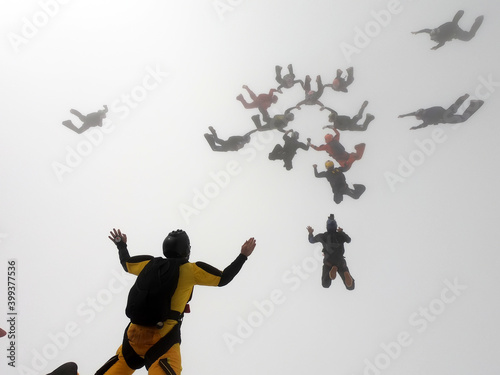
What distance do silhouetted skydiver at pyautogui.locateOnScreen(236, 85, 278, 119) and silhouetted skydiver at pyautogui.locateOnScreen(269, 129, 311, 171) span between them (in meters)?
1.00

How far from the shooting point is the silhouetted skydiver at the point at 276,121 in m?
10.4

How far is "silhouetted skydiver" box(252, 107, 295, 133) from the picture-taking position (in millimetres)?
10375

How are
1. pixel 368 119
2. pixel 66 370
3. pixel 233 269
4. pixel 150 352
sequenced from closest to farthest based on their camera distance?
pixel 66 370 < pixel 150 352 < pixel 233 269 < pixel 368 119

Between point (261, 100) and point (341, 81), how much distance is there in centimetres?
216

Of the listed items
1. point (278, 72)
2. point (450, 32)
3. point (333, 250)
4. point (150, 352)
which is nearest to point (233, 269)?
point (150, 352)

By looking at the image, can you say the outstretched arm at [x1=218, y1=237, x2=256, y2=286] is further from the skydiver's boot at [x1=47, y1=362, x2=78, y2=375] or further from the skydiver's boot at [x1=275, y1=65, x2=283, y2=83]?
the skydiver's boot at [x1=275, y1=65, x2=283, y2=83]

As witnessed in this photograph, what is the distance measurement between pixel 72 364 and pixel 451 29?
10661 millimetres

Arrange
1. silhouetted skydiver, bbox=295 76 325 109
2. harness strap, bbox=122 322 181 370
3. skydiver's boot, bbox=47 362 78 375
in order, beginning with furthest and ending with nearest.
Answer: silhouetted skydiver, bbox=295 76 325 109, harness strap, bbox=122 322 181 370, skydiver's boot, bbox=47 362 78 375

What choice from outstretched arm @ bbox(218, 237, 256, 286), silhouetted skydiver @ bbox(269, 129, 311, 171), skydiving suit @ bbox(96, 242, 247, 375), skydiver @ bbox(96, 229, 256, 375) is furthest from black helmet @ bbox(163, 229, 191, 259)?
silhouetted skydiver @ bbox(269, 129, 311, 171)

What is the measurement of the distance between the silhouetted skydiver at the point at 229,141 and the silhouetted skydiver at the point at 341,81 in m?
2.41

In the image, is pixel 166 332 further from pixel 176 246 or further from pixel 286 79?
pixel 286 79

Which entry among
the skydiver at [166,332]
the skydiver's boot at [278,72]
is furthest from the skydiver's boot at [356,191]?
the skydiver at [166,332]

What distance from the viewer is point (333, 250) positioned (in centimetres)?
929

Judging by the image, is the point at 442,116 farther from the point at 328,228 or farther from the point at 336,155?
the point at 328,228
